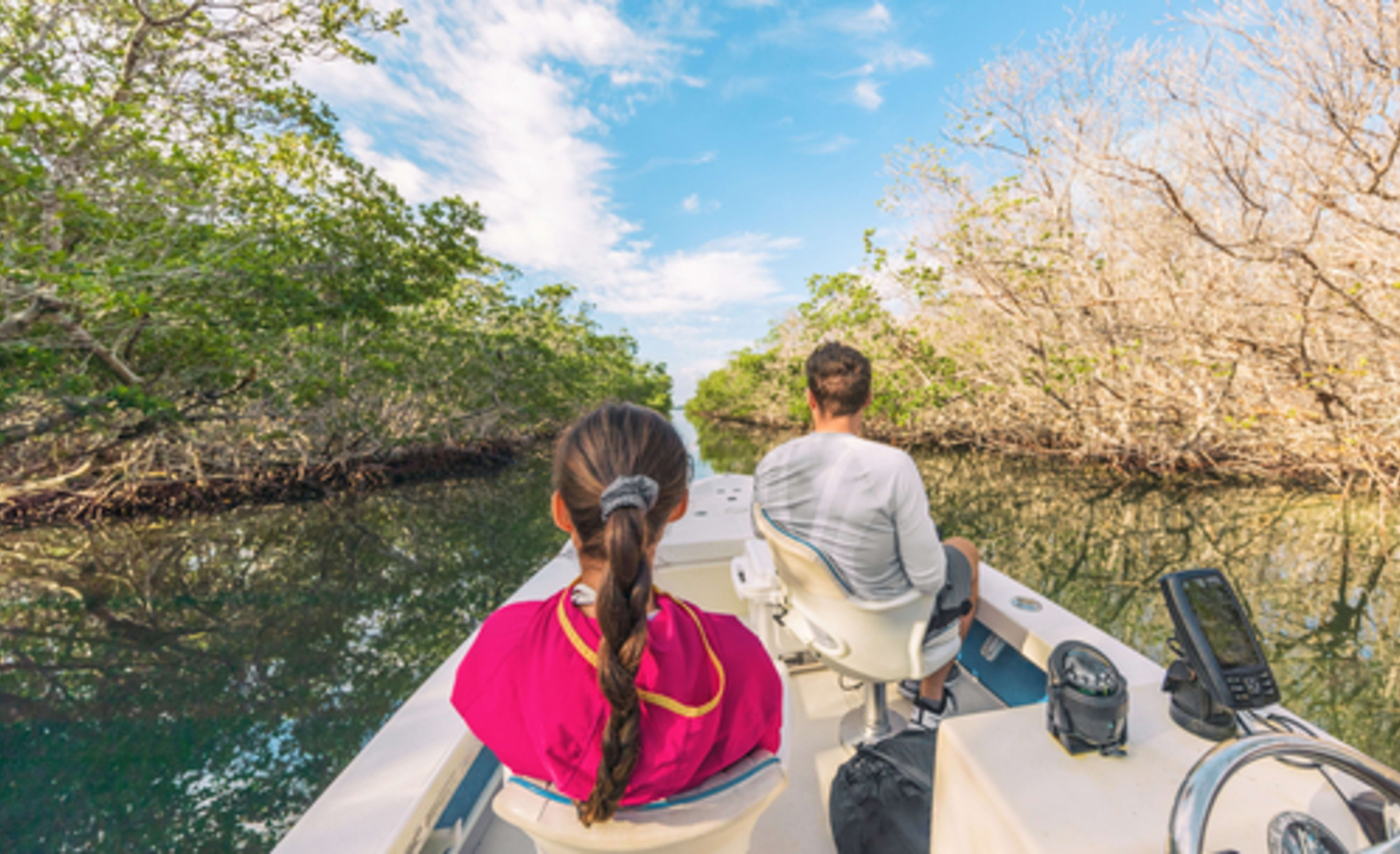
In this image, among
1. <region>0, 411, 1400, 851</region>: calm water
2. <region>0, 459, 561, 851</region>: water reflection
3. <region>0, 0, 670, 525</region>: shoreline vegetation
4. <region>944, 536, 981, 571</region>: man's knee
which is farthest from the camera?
<region>0, 0, 670, 525</region>: shoreline vegetation

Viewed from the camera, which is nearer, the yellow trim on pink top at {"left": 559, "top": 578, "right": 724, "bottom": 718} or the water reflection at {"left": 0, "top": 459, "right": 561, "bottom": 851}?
the yellow trim on pink top at {"left": 559, "top": 578, "right": 724, "bottom": 718}

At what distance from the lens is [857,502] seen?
5.15 feet

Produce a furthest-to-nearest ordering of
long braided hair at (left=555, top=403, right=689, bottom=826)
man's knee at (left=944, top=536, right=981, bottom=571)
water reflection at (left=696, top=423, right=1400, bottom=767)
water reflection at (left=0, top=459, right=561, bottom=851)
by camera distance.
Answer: water reflection at (left=696, top=423, right=1400, bottom=767), water reflection at (left=0, top=459, right=561, bottom=851), man's knee at (left=944, top=536, right=981, bottom=571), long braided hair at (left=555, top=403, right=689, bottom=826)

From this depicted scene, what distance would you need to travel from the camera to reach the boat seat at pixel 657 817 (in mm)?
718

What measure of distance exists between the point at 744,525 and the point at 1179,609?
7.34 feet

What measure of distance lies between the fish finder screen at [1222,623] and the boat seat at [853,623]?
2.09 feet

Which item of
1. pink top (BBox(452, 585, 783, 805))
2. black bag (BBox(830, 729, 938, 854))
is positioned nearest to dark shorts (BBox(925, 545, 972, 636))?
black bag (BBox(830, 729, 938, 854))

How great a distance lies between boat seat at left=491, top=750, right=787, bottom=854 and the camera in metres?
0.72

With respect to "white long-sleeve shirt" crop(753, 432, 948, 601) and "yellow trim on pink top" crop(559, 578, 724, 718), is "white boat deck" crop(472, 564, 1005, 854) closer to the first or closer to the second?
"yellow trim on pink top" crop(559, 578, 724, 718)

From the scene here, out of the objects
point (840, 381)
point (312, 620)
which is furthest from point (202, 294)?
point (840, 381)

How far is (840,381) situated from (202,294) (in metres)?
8.36

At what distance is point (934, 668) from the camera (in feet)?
5.39

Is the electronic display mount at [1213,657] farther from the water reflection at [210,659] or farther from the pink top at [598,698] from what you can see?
the water reflection at [210,659]

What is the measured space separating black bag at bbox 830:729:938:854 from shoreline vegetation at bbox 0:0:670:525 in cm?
149
